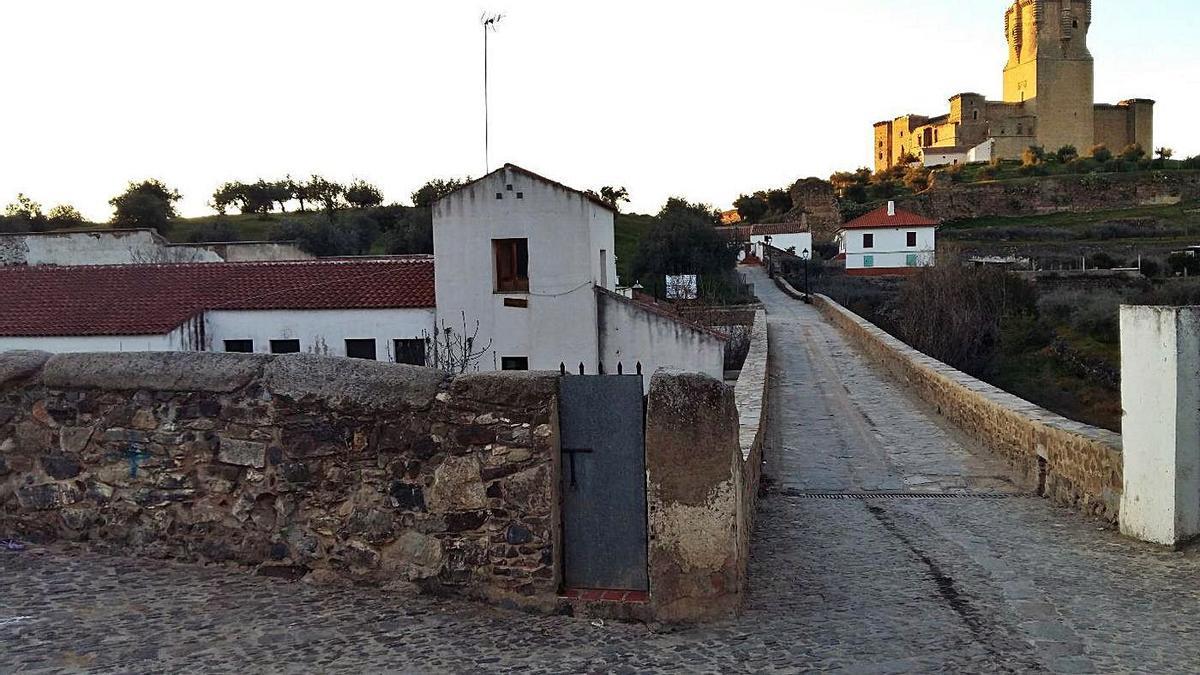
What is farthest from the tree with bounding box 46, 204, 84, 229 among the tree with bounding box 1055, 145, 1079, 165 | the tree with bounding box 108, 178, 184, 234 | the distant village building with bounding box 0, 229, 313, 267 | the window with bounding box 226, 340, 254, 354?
the tree with bounding box 1055, 145, 1079, 165

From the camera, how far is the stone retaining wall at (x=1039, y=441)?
6.77 meters

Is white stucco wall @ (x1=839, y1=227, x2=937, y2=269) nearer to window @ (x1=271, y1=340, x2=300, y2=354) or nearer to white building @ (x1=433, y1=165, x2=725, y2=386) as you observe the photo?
white building @ (x1=433, y1=165, x2=725, y2=386)

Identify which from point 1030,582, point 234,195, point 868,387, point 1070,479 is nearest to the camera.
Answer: point 1030,582

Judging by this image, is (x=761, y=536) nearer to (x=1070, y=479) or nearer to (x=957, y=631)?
(x=957, y=631)

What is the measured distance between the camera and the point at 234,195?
72062mm

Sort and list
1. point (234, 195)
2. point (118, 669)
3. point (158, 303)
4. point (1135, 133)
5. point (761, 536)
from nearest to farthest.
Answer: point (118, 669), point (761, 536), point (158, 303), point (234, 195), point (1135, 133)

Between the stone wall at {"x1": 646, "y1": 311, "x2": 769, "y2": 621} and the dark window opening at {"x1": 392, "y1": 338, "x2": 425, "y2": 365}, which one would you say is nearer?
the stone wall at {"x1": 646, "y1": 311, "x2": 769, "y2": 621}

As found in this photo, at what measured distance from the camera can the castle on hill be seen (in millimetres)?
91750

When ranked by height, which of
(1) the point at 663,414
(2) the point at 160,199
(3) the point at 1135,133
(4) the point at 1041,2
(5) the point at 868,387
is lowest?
(5) the point at 868,387

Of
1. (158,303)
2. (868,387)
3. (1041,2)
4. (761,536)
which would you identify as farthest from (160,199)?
(1041,2)

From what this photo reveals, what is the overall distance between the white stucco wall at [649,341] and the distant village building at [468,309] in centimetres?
3

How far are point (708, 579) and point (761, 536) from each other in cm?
213

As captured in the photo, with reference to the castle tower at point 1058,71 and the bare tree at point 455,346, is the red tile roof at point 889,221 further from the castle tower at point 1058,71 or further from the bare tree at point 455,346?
the castle tower at point 1058,71

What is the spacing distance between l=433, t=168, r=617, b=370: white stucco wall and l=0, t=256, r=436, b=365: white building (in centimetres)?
120
